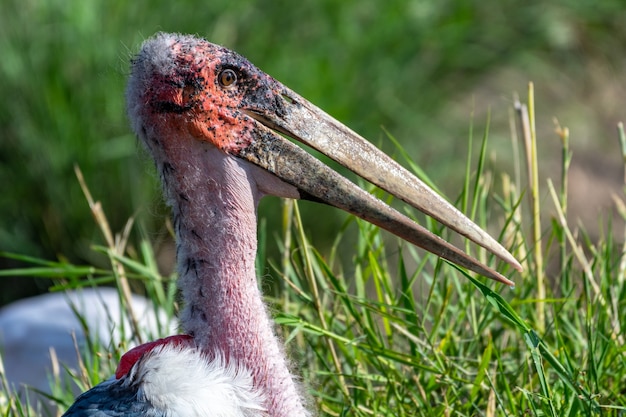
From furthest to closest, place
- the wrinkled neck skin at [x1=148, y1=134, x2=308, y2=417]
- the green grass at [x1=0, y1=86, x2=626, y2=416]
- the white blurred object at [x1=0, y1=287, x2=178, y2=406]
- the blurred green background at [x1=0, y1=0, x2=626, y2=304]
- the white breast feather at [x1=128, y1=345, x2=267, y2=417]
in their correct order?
the blurred green background at [x1=0, y1=0, x2=626, y2=304]
the white blurred object at [x1=0, y1=287, x2=178, y2=406]
the green grass at [x1=0, y1=86, x2=626, y2=416]
the wrinkled neck skin at [x1=148, y1=134, x2=308, y2=417]
the white breast feather at [x1=128, y1=345, x2=267, y2=417]

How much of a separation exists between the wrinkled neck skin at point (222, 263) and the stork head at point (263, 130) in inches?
1.7

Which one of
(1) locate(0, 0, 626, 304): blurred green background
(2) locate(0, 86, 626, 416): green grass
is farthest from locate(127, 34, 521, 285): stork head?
(1) locate(0, 0, 626, 304): blurred green background

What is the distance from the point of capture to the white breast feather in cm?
211

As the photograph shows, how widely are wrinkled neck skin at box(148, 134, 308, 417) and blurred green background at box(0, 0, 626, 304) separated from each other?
262cm

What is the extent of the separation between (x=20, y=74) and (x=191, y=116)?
3466mm

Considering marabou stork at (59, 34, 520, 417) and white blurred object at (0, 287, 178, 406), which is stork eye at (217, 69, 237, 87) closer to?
marabou stork at (59, 34, 520, 417)

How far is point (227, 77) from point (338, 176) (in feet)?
1.00

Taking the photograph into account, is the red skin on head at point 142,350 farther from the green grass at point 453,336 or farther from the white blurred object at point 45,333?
the white blurred object at point 45,333

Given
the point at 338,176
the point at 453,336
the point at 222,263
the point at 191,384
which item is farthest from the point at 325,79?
the point at 191,384

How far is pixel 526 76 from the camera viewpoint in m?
6.58

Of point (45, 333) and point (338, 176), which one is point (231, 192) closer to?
point (338, 176)

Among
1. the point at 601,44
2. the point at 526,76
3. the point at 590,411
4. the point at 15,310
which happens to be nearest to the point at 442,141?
the point at 526,76

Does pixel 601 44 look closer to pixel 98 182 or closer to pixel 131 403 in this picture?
pixel 98 182

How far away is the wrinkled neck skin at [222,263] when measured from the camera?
222cm
